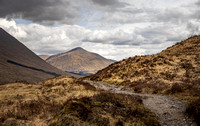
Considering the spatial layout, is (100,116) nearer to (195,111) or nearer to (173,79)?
(195,111)

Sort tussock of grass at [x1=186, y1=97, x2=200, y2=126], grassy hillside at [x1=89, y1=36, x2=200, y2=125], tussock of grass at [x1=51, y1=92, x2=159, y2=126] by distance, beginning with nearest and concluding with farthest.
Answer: tussock of grass at [x1=51, y1=92, x2=159, y2=126] → tussock of grass at [x1=186, y1=97, x2=200, y2=126] → grassy hillside at [x1=89, y1=36, x2=200, y2=125]

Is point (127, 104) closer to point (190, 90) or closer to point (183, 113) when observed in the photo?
point (183, 113)

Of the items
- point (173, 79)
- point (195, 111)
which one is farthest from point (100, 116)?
point (173, 79)

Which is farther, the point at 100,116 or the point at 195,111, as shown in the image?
the point at 195,111

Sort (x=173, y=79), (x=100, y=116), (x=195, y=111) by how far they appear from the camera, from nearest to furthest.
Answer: (x=100, y=116)
(x=195, y=111)
(x=173, y=79)

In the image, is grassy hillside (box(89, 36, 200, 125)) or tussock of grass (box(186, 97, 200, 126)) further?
grassy hillside (box(89, 36, 200, 125))

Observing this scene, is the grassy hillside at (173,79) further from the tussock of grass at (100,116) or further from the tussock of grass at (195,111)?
the tussock of grass at (100,116)

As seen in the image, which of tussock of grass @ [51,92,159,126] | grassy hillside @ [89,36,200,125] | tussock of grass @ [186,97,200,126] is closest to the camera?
tussock of grass @ [51,92,159,126]

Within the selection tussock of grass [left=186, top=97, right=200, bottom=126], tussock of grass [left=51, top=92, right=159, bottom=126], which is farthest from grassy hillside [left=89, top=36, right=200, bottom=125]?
tussock of grass [left=51, top=92, right=159, bottom=126]

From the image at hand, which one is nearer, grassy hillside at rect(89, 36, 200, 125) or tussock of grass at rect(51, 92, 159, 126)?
tussock of grass at rect(51, 92, 159, 126)

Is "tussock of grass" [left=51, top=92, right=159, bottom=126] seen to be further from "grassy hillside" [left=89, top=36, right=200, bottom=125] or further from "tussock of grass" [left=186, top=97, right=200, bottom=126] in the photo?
"grassy hillside" [left=89, top=36, right=200, bottom=125]

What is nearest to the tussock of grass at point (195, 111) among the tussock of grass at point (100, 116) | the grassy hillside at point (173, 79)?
the grassy hillside at point (173, 79)

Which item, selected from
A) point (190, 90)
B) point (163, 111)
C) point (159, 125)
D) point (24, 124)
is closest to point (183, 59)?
point (190, 90)

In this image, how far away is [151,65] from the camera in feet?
139
